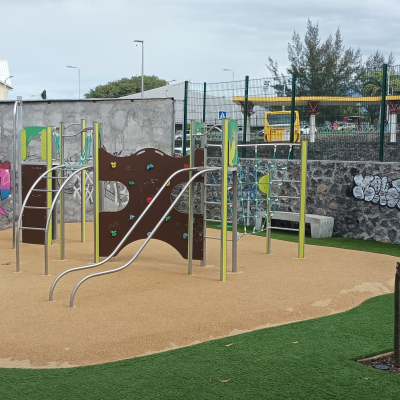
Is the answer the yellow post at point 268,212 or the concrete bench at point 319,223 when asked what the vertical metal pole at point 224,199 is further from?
the concrete bench at point 319,223

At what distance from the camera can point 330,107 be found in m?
9.88

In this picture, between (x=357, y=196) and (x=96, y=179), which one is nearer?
(x=96, y=179)

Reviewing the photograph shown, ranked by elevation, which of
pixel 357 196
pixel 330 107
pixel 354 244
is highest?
pixel 330 107

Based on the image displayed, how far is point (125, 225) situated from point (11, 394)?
164 inches

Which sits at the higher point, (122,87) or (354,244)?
(122,87)

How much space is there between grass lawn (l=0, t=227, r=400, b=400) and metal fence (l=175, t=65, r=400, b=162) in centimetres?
568

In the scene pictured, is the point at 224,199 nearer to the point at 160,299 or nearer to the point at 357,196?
the point at 160,299

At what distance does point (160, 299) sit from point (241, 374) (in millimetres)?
2086

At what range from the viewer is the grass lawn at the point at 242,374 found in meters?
3.15

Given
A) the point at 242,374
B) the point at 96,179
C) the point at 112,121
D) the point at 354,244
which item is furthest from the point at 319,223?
the point at 242,374

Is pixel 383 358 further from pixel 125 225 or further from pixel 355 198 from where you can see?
pixel 355 198

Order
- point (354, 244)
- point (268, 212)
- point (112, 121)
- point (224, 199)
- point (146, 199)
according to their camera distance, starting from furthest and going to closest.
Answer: point (112, 121) < point (354, 244) < point (268, 212) < point (146, 199) < point (224, 199)

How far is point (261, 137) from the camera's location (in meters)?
11.5

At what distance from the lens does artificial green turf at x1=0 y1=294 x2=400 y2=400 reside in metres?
3.15
